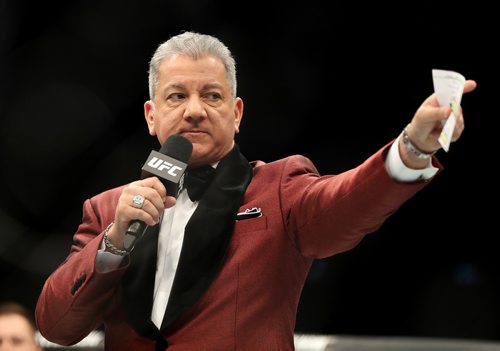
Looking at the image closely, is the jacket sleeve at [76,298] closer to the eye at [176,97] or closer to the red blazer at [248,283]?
the red blazer at [248,283]

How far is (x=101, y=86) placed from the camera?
13.8 feet

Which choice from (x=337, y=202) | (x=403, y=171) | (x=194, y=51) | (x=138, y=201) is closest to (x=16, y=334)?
(x=138, y=201)

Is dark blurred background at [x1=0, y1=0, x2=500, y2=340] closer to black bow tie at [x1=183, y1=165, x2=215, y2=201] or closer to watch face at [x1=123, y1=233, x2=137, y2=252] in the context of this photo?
black bow tie at [x1=183, y1=165, x2=215, y2=201]

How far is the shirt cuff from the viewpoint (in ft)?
4.34

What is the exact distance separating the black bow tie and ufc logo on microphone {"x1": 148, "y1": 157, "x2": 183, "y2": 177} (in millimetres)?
205

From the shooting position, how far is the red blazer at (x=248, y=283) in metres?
1.56

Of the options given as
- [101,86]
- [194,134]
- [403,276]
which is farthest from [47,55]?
[194,134]

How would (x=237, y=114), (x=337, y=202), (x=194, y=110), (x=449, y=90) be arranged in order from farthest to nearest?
(x=237, y=114)
(x=194, y=110)
(x=337, y=202)
(x=449, y=90)

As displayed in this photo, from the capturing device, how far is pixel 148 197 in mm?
1462

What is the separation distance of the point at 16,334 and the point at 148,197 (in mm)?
811

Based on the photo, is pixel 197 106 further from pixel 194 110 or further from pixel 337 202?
pixel 337 202

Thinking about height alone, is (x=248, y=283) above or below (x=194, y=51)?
below

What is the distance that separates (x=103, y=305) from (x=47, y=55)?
2780 millimetres

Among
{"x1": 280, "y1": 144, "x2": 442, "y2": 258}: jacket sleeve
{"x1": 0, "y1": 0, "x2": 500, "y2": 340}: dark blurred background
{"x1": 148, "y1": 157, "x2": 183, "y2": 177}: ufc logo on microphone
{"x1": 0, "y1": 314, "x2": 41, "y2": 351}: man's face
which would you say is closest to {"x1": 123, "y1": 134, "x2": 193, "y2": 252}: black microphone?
{"x1": 148, "y1": 157, "x2": 183, "y2": 177}: ufc logo on microphone
